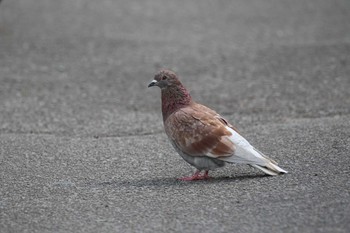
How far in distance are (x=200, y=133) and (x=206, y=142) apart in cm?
11

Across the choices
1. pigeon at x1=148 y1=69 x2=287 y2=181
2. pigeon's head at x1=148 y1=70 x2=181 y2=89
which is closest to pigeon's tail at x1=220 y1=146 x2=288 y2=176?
pigeon at x1=148 y1=69 x2=287 y2=181

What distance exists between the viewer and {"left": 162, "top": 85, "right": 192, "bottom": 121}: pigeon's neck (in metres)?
6.89

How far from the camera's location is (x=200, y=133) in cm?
650

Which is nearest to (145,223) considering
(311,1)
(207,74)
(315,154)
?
(315,154)

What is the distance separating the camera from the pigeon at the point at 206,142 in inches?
250

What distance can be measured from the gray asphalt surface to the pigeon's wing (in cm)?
32

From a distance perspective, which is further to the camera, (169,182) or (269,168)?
(169,182)

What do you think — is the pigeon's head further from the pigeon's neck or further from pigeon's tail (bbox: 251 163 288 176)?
pigeon's tail (bbox: 251 163 288 176)

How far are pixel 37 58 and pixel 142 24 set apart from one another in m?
3.16

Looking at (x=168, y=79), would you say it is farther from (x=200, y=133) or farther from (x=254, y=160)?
(x=254, y=160)

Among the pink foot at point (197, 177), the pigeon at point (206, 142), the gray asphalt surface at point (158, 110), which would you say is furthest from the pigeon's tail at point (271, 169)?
the pink foot at point (197, 177)

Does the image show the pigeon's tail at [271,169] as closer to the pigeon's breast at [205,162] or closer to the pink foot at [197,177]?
the pigeon's breast at [205,162]

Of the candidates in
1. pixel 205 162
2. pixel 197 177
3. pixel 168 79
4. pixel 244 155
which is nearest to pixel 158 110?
pixel 168 79

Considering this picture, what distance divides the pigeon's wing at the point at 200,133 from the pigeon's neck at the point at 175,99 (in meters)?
0.14
